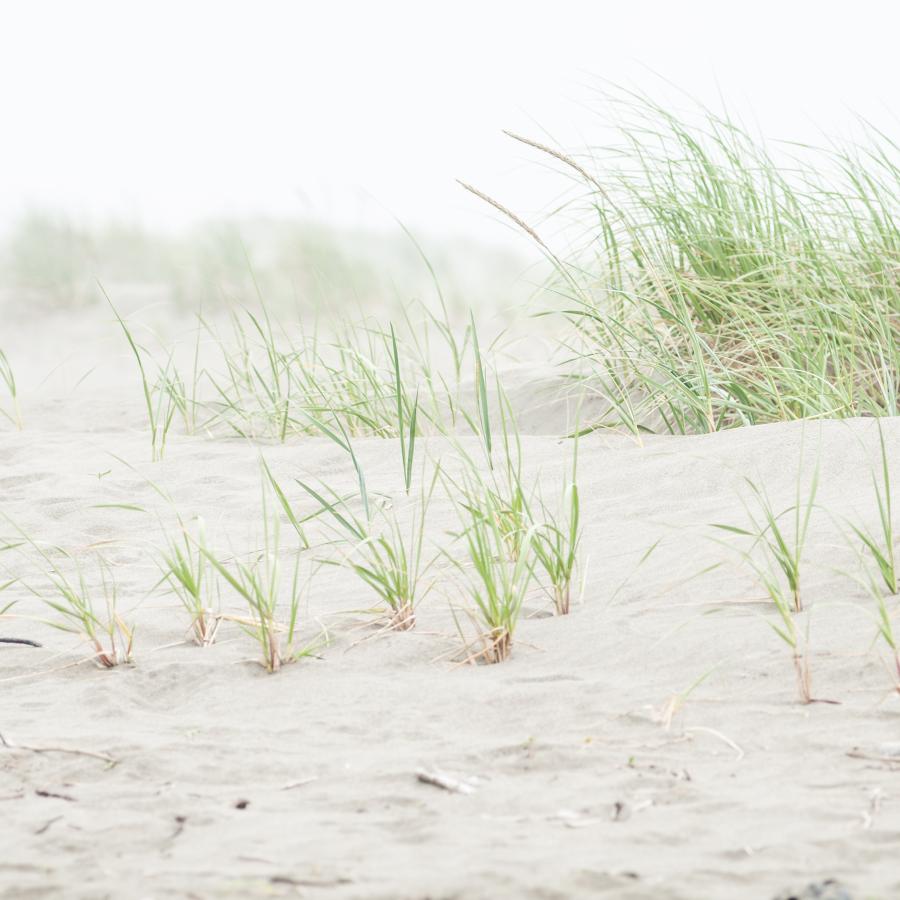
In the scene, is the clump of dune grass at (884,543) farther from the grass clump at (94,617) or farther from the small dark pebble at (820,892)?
→ the grass clump at (94,617)

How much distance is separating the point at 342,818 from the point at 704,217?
303cm

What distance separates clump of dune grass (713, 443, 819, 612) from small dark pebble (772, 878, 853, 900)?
2.29ft

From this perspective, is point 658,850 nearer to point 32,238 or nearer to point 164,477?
point 164,477

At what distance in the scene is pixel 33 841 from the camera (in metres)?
1.52

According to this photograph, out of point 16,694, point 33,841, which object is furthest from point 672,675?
point 16,694

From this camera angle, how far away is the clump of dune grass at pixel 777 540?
2104 mm

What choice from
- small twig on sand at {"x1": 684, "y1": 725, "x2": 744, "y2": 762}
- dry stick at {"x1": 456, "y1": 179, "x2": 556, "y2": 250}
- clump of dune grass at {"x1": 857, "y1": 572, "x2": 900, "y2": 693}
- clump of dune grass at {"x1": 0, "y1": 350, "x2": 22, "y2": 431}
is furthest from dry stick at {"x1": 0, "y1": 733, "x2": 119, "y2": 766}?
clump of dune grass at {"x1": 0, "y1": 350, "x2": 22, "y2": 431}

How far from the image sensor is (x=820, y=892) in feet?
4.16

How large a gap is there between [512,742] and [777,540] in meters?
0.64

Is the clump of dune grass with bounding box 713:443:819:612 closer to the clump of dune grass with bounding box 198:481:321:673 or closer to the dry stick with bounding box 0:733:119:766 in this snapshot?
the clump of dune grass with bounding box 198:481:321:673

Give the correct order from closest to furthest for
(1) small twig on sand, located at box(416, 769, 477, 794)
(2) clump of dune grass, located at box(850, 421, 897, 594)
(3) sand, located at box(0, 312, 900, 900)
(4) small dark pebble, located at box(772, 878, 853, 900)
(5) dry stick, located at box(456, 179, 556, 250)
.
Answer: (4) small dark pebble, located at box(772, 878, 853, 900) < (3) sand, located at box(0, 312, 900, 900) < (1) small twig on sand, located at box(416, 769, 477, 794) < (2) clump of dune grass, located at box(850, 421, 897, 594) < (5) dry stick, located at box(456, 179, 556, 250)

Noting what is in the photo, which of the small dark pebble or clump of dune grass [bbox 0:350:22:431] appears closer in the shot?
the small dark pebble

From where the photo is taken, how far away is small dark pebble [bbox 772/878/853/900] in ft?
4.12

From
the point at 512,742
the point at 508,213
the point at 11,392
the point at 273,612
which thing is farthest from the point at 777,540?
the point at 11,392
